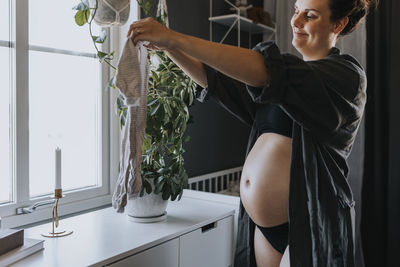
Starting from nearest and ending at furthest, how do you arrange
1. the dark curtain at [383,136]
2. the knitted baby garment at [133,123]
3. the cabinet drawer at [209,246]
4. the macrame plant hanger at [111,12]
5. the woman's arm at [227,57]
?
the woman's arm at [227,57], the knitted baby garment at [133,123], the macrame plant hanger at [111,12], the cabinet drawer at [209,246], the dark curtain at [383,136]

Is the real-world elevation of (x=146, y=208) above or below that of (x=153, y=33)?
below

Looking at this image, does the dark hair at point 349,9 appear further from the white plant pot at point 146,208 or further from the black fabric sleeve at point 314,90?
the white plant pot at point 146,208

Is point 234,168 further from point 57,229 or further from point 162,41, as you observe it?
point 162,41

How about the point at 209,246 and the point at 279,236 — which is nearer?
the point at 279,236

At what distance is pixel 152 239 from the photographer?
53.1 inches

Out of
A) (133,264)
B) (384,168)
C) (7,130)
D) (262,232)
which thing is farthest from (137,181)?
(384,168)

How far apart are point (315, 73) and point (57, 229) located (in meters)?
1.00

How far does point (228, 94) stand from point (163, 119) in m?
0.38

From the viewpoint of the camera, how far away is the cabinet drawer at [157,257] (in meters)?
1.25

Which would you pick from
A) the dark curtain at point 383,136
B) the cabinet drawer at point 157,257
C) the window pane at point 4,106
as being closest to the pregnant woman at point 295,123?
the cabinet drawer at point 157,257

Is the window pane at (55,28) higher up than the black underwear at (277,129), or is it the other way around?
the window pane at (55,28)

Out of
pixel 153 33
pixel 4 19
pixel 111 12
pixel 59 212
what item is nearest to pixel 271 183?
pixel 153 33

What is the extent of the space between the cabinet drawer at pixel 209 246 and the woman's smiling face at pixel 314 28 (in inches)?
30.4

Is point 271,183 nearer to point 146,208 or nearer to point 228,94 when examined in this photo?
point 228,94
